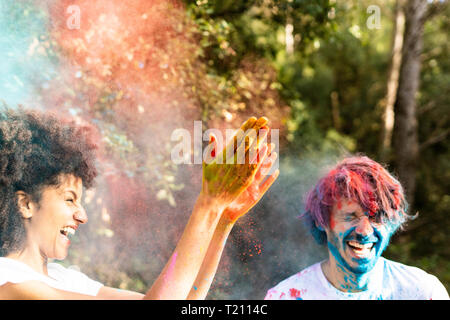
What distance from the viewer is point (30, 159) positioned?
2152 mm

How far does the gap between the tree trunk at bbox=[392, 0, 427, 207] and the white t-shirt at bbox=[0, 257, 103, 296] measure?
193 inches

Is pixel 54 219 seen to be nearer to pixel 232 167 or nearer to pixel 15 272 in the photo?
pixel 15 272

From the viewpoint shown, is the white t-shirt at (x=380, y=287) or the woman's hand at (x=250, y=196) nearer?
the woman's hand at (x=250, y=196)

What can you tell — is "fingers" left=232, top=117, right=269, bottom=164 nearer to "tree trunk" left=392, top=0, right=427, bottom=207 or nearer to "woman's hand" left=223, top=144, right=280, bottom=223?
"woman's hand" left=223, top=144, right=280, bottom=223

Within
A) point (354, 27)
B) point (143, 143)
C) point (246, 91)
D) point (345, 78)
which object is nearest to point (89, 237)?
point (143, 143)

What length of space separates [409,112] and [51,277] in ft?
17.9

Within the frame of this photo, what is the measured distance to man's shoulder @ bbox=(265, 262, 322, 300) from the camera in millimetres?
2467

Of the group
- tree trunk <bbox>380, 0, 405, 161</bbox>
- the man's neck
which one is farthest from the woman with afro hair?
tree trunk <bbox>380, 0, 405, 161</bbox>

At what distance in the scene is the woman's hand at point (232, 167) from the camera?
1.85 meters

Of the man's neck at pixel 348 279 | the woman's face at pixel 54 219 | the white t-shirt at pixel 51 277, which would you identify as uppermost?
the woman's face at pixel 54 219

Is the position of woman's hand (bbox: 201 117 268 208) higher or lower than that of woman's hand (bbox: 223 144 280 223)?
higher

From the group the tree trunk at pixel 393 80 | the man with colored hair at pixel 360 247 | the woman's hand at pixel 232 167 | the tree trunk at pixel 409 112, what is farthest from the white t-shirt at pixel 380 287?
the tree trunk at pixel 393 80

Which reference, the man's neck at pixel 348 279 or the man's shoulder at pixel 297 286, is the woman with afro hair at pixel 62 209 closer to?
the man's shoulder at pixel 297 286

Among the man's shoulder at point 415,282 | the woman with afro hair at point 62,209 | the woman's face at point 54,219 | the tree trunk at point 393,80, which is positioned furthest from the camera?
the tree trunk at point 393,80
